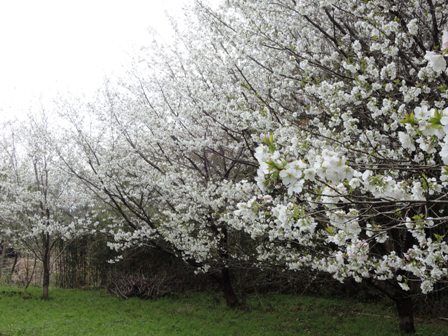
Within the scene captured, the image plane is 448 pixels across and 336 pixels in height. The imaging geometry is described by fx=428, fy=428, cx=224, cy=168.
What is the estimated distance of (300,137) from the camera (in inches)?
164

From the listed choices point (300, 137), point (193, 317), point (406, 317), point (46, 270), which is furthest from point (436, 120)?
point (46, 270)

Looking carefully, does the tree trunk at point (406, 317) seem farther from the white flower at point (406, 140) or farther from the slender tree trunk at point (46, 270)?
the slender tree trunk at point (46, 270)

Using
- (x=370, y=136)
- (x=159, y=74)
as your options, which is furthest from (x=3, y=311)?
(x=370, y=136)

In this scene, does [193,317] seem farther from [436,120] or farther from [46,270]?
[436,120]

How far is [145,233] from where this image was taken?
948 cm

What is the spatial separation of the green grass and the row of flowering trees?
990 millimetres

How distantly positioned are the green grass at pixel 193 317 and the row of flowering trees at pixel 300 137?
3.25ft

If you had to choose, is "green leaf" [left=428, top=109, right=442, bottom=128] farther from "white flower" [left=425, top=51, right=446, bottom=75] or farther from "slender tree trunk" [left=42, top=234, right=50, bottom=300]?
"slender tree trunk" [left=42, top=234, right=50, bottom=300]

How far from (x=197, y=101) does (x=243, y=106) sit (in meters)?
2.50

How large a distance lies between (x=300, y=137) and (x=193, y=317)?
7239 mm

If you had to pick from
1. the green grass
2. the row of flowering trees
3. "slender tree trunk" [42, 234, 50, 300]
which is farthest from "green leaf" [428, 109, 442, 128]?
"slender tree trunk" [42, 234, 50, 300]

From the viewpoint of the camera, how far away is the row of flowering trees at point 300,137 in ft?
7.79

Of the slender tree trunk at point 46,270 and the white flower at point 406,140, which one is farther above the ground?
the white flower at point 406,140

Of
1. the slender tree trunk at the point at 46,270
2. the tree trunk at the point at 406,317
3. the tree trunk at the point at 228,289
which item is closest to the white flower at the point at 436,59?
the tree trunk at the point at 406,317
